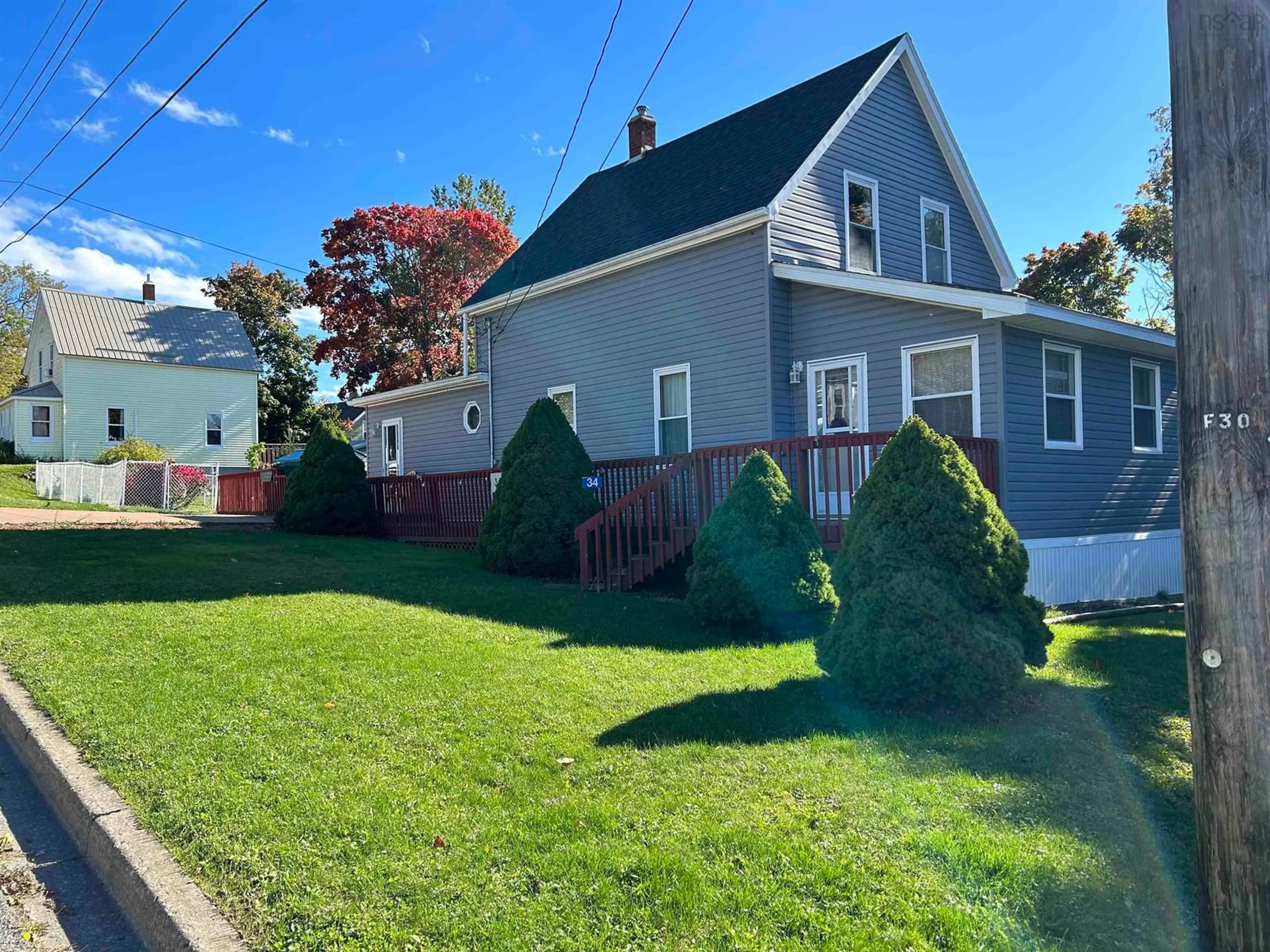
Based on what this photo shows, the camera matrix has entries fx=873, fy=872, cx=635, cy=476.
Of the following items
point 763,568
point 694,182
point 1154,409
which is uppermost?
point 694,182

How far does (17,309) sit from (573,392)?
5081 centimetres

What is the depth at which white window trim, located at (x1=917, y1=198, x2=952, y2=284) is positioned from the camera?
1562 cm

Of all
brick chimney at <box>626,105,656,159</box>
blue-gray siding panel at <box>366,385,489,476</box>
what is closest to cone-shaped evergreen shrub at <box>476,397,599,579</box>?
blue-gray siding panel at <box>366,385,489,476</box>

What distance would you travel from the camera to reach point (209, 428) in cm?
3656

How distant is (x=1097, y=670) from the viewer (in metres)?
6.76

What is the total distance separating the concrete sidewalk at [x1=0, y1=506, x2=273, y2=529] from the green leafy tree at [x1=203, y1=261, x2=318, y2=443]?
925 inches

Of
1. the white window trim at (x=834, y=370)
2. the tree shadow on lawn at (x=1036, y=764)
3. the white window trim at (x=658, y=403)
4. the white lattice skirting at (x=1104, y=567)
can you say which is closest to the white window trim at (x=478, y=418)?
the white window trim at (x=658, y=403)

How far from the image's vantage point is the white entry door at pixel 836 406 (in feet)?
38.3

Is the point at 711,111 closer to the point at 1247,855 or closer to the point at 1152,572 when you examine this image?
the point at 1152,572

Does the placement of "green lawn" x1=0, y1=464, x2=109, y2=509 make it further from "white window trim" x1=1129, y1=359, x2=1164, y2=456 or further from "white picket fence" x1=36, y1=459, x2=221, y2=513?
"white window trim" x1=1129, y1=359, x2=1164, y2=456

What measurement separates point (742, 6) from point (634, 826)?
28.1 ft

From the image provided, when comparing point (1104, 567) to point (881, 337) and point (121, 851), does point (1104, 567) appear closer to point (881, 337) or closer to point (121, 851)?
point (881, 337)

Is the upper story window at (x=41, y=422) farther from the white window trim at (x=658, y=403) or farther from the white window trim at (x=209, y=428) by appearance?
the white window trim at (x=658, y=403)

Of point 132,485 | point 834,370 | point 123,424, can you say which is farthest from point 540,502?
point 123,424
